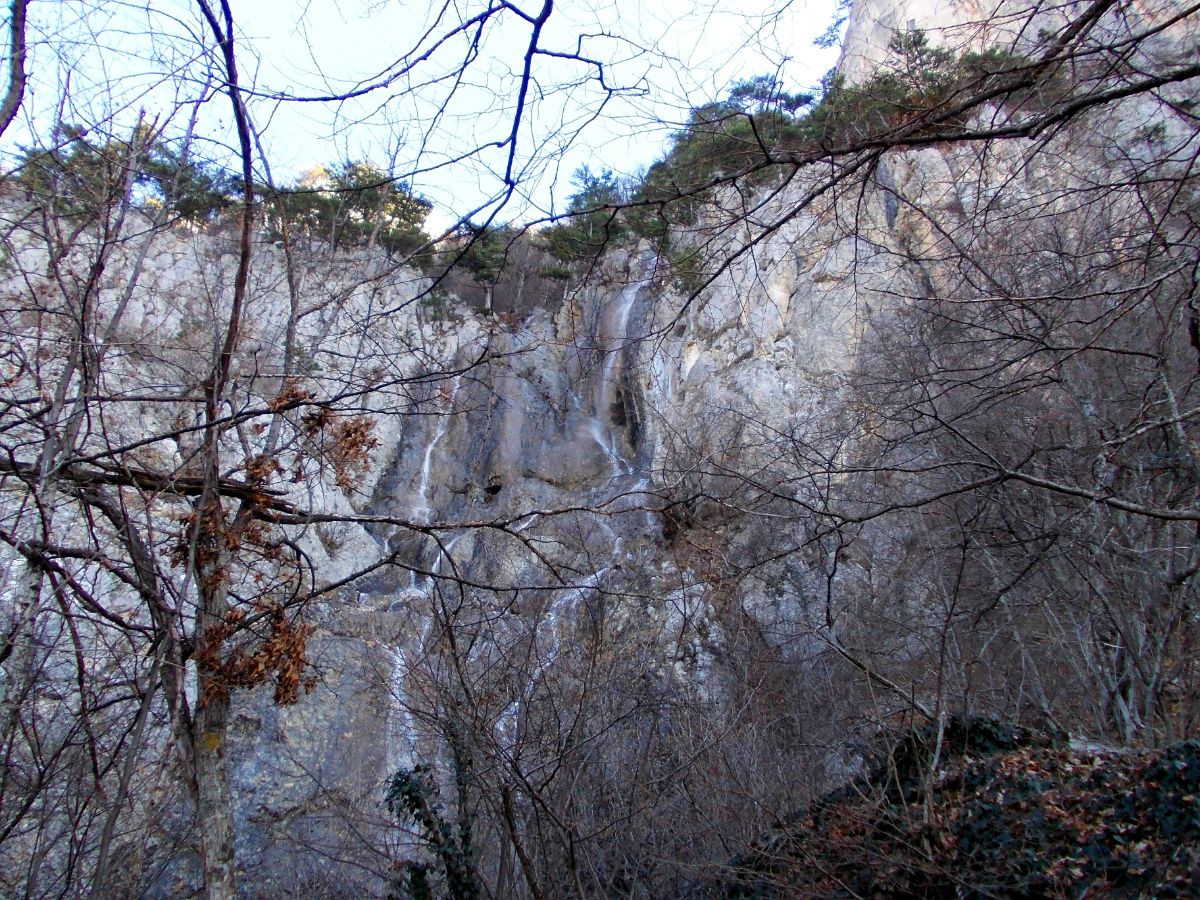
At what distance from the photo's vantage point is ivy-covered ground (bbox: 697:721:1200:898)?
4234 mm

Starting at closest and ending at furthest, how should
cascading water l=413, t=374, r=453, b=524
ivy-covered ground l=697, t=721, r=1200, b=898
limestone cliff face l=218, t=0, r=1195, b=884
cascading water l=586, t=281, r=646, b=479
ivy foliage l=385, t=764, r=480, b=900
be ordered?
1. limestone cliff face l=218, t=0, r=1195, b=884
2. ivy-covered ground l=697, t=721, r=1200, b=898
3. ivy foliage l=385, t=764, r=480, b=900
4. cascading water l=413, t=374, r=453, b=524
5. cascading water l=586, t=281, r=646, b=479

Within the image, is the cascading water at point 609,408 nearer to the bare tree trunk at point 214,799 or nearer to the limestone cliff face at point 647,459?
the limestone cliff face at point 647,459

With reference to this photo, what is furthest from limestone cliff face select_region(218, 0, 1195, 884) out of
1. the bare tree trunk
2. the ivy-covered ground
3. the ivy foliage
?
the ivy-covered ground

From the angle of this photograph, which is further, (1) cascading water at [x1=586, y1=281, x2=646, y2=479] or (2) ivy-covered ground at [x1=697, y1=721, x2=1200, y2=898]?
(1) cascading water at [x1=586, y1=281, x2=646, y2=479]

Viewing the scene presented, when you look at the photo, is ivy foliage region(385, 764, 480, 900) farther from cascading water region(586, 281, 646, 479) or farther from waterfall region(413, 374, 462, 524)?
cascading water region(586, 281, 646, 479)

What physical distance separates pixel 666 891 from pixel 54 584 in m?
4.38

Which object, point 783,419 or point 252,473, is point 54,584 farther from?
point 783,419

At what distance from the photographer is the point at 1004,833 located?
4730 millimetres

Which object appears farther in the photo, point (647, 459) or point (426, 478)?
point (426, 478)

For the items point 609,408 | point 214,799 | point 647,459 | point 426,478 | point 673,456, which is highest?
point 609,408

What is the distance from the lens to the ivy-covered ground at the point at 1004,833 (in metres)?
4.23

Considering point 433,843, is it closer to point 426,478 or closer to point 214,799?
point 214,799

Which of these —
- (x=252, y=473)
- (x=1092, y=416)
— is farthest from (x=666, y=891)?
(x=1092, y=416)

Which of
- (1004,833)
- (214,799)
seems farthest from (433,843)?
(1004,833)
